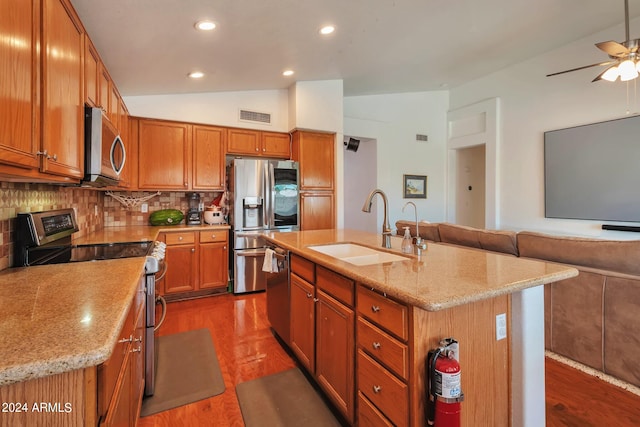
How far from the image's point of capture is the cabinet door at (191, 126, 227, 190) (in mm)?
3912

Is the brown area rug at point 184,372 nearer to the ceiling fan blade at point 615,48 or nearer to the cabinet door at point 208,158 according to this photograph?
the cabinet door at point 208,158

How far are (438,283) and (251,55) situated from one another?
2893 millimetres

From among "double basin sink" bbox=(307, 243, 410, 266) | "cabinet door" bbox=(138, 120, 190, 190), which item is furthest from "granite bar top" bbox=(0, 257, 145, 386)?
"cabinet door" bbox=(138, 120, 190, 190)

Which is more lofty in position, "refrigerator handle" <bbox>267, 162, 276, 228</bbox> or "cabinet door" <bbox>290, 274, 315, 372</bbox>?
"refrigerator handle" <bbox>267, 162, 276, 228</bbox>

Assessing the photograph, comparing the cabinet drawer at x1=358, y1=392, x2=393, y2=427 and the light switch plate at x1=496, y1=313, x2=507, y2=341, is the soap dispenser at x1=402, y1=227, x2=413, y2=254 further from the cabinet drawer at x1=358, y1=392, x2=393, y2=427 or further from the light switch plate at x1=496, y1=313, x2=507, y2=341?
the cabinet drawer at x1=358, y1=392, x2=393, y2=427

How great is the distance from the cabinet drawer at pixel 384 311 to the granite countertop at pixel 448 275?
8cm

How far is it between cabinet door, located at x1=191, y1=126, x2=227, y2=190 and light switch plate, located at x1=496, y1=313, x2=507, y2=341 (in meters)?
3.56

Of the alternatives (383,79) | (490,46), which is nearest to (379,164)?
(383,79)

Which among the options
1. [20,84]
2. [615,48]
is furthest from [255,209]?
[615,48]

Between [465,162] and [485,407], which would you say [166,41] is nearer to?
[485,407]

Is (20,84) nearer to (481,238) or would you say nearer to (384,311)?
(384,311)

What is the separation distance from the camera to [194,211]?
13.4 feet

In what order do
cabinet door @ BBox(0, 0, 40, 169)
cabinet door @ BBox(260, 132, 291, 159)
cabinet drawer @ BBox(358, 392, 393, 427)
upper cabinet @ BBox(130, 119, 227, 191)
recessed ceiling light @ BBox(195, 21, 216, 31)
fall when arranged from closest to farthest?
cabinet door @ BBox(0, 0, 40, 169) → cabinet drawer @ BBox(358, 392, 393, 427) → recessed ceiling light @ BBox(195, 21, 216, 31) → upper cabinet @ BBox(130, 119, 227, 191) → cabinet door @ BBox(260, 132, 291, 159)

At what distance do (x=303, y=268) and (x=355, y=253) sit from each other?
0.46 meters
